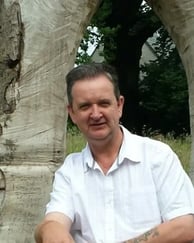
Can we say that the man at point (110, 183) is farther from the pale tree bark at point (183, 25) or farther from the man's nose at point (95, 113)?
the pale tree bark at point (183, 25)

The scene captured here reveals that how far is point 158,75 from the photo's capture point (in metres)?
18.4

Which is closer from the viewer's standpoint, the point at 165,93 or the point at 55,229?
the point at 55,229

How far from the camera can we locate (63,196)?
2494 mm

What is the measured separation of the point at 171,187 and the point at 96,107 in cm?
35

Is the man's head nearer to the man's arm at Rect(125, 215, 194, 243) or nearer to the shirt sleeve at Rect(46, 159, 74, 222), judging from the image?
the shirt sleeve at Rect(46, 159, 74, 222)

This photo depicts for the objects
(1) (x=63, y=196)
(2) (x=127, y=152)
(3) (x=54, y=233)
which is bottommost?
(3) (x=54, y=233)

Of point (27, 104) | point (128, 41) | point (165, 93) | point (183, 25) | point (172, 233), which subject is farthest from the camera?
point (165, 93)

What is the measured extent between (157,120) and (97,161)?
15751 mm

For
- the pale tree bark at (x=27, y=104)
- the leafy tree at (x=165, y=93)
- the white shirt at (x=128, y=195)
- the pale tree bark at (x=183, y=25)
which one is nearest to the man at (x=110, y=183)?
the white shirt at (x=128, y=195)

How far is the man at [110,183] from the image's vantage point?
2.41 m

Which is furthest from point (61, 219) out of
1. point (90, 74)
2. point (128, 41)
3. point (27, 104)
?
point (128, 41)

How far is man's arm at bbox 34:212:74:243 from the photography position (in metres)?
2.39

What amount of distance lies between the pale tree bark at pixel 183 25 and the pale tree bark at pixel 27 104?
0.58 meters

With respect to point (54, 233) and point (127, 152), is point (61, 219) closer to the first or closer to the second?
point (54, 233)
